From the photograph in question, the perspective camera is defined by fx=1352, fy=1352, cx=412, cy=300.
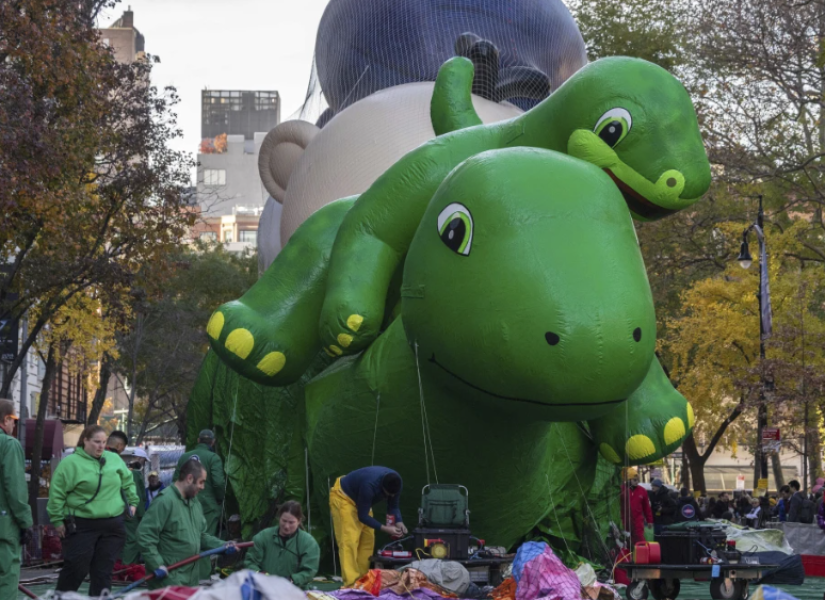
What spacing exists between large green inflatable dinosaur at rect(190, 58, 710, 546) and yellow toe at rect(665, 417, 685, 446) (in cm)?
1

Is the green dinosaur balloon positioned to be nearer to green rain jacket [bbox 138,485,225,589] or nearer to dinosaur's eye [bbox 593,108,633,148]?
dinosaur's eye [bbox 593,108,633,148]

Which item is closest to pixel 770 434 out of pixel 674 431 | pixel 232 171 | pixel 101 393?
pixel 674 431

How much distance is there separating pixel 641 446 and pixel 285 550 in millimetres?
2706

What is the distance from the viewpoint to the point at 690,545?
1175 cm

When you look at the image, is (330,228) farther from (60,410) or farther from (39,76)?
(60,410)

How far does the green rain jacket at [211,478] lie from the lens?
11.9m

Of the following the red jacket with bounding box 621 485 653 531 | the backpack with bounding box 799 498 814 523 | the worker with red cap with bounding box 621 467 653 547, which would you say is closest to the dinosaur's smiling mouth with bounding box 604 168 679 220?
the worker with red cap with bounding box 621 467 653 547

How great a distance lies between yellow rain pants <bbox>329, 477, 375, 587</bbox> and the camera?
9.99 metres

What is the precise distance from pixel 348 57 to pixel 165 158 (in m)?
8.62

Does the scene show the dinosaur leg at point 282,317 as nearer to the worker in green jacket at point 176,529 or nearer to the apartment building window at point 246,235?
the worker in green jacket at point 176,529

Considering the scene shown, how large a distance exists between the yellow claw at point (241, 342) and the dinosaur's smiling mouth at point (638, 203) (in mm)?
2846

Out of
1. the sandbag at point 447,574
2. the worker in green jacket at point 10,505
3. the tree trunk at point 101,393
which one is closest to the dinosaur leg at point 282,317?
the sandbag at point 447,574

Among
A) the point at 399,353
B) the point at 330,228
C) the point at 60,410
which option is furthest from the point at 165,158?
the point at 60,410

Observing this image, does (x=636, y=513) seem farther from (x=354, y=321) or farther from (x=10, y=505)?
(x=10, y=505)
